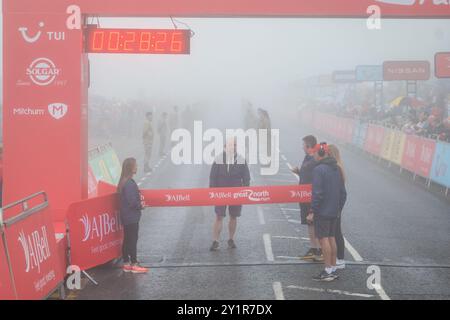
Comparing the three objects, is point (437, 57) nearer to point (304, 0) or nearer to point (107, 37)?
point (304, 0)

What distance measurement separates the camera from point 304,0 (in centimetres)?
1075

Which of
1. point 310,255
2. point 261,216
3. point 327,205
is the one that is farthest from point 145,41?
point 261,216

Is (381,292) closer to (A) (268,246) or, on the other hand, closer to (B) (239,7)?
(A) (268,246)

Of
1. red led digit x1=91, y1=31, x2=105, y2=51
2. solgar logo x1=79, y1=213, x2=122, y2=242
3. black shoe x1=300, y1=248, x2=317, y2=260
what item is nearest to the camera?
solgar logo x1=79, y1=213, x2=122, y2=242

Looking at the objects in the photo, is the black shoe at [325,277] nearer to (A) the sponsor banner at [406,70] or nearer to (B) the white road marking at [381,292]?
(B) the white road marking at [381,292]

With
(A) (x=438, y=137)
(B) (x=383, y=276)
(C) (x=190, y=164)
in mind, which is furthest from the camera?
(C) (x=190, y=164)

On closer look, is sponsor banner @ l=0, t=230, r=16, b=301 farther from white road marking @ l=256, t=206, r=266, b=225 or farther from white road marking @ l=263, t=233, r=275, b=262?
white road marking @ l=256, t=206, r=266, b=225

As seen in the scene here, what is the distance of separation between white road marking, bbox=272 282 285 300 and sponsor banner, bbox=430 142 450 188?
10.3 meters

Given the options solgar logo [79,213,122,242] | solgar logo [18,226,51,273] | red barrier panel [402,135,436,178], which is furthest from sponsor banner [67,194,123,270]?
red barrier panel [402,135,436,178]

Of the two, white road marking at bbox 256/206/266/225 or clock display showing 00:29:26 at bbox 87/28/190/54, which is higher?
clock display showing 00:29:26 at bbox 87/28/190/54

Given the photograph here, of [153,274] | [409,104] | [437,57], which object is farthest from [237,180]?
[409,104]

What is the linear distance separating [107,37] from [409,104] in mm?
28405

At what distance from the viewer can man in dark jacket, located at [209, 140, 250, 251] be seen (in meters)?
11.4

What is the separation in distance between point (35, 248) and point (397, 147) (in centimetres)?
1788
